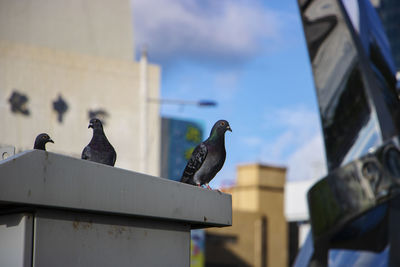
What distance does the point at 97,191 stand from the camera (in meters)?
2.97

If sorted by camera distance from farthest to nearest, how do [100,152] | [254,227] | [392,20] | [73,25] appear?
[392,20] < [73,25] < [254,227] < [100,152]

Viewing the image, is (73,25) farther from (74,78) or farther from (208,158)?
(208,158)

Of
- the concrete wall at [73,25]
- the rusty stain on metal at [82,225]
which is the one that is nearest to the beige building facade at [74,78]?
the concrete wall at [73,25]

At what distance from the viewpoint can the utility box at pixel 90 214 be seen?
8.93ft

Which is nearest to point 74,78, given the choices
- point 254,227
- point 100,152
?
point 254,227

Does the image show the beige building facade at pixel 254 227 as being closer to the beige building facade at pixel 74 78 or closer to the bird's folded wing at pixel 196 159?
the beige building facade at pixel 74 78

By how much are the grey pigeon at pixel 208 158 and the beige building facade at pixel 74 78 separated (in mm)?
29613

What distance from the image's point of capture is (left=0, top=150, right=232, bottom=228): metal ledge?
8.71 feet

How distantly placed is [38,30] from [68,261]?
1816 inches

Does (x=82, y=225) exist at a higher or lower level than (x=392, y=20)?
lower

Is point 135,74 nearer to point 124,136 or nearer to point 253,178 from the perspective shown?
point 124,136

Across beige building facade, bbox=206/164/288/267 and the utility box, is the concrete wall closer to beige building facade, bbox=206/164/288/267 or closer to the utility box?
beige building facade, bbox=206/164/288/267

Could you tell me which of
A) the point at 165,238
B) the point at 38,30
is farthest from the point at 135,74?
the point at 165,238

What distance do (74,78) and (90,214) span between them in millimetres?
39297
